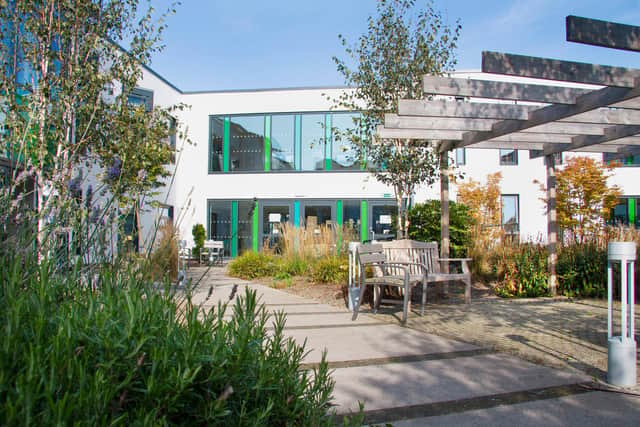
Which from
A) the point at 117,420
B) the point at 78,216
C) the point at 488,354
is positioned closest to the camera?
the point at 117,420

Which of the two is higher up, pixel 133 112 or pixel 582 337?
pixel 133 112

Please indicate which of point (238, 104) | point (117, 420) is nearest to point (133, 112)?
point (117, 420)

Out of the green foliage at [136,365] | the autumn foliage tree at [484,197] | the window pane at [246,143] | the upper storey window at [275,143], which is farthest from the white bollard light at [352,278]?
the window pane at [246,143]

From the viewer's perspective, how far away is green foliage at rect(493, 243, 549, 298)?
695 cm

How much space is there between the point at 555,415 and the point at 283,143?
15.3 meters

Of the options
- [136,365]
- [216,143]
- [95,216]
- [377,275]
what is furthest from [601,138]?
[216,143]

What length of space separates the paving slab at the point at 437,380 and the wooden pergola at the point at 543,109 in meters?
2.12

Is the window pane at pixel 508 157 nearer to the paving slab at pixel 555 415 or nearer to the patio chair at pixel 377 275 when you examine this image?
the patio chair at pixel 377 275

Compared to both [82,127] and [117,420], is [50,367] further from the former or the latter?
[82,127]

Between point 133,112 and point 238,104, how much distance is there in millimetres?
11140

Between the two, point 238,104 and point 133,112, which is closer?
point 133,112

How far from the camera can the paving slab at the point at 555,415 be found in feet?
7.64

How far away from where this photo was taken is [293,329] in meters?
4.66

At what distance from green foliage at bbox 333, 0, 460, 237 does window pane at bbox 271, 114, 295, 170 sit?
30.2 ft
